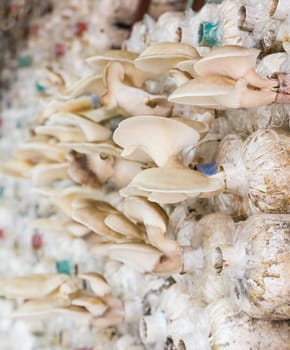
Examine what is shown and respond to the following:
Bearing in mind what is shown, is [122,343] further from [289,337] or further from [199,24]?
[199,24]

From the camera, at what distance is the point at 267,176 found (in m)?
0.69

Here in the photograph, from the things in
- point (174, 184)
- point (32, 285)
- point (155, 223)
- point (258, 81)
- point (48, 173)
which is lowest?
point (32, 285)

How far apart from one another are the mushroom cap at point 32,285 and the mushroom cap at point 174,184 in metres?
0.38

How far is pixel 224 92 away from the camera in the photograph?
0.67 metres

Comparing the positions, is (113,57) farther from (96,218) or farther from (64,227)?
(64,227)

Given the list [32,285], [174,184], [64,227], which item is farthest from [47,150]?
[174,184]

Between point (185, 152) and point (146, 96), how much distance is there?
0.40 feet

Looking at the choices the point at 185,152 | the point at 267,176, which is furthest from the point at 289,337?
the point at 185,152

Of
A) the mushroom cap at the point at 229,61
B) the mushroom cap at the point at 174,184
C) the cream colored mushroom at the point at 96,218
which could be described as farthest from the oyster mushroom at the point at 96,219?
the mushroom cap at the point at 229,61

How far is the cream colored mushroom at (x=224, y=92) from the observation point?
67 cm

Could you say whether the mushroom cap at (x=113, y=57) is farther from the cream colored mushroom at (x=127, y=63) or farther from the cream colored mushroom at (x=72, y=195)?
the cream colored mushroom at (x=72, y=195)

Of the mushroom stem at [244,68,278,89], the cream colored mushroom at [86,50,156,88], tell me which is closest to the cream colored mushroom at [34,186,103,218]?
the cream colored mushroom at [86,50,156,88]

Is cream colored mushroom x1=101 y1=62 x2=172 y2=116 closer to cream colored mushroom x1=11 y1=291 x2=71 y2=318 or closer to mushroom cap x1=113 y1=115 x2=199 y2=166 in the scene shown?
mushroom cap x1=113 y1=115 x2=199 y2=166

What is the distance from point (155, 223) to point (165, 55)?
21 cm
